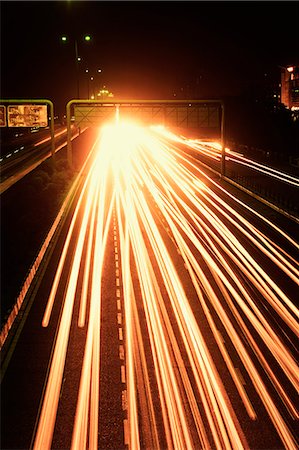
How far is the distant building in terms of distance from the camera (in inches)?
3546

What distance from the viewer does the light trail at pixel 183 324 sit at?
11219 millimetres

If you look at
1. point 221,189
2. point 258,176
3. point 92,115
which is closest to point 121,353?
point 221,189

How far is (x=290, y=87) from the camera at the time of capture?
91812mm

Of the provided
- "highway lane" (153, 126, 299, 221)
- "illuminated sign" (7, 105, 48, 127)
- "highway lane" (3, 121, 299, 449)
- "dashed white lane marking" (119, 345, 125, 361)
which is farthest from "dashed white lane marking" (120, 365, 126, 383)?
"illuminated sign" (7, 105, 48, 127)

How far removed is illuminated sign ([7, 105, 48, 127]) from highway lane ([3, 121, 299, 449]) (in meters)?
18.2

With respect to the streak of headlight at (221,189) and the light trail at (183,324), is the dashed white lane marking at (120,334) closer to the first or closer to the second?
the light trail at (183,324)

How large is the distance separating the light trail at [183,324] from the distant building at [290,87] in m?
62.5

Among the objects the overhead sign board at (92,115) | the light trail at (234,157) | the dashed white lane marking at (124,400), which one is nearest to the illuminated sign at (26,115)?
the overhead sign board at (92,115)

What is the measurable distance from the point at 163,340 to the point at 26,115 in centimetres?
3369

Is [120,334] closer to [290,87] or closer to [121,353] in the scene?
[121,353]

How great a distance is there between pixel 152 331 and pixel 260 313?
3590mm

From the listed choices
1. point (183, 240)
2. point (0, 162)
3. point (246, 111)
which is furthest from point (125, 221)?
point (246, 111)

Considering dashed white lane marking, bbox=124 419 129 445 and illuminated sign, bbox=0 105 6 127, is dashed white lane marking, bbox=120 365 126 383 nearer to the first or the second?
dashed white lane marking, bbox=124 419 129 445

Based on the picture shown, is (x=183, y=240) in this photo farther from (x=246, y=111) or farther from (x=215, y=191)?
(x=246, y=111)
